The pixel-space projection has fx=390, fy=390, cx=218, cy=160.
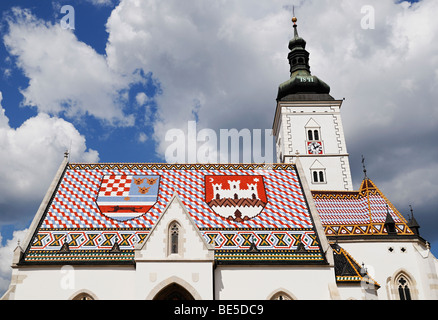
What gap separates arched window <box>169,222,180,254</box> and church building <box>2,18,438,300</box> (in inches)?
1.8

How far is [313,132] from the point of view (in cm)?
3806

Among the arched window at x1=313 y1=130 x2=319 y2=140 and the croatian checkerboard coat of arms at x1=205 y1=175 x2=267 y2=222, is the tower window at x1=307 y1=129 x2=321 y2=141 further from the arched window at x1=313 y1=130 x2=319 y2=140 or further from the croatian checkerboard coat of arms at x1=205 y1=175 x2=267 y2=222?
the croatian checkerboard coat of arms at x1=205 y1=175 x2=267 y2=222

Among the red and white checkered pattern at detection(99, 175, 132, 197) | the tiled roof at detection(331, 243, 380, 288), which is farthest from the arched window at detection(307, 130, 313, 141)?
the red and white checkered pattern at detection(99, 175, 132, 197)

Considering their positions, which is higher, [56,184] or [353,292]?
[56,184]

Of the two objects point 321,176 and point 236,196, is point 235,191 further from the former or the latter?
point 321,176

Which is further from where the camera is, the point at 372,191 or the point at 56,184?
the point at 372,191

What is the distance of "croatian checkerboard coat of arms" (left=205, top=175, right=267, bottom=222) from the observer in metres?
20.4

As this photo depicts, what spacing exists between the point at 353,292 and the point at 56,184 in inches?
647

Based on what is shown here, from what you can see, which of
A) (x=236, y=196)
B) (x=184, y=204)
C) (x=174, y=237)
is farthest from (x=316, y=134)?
(x=174, y=237)

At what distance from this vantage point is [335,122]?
38.3 m

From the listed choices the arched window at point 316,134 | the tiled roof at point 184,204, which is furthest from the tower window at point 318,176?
the tiled roof at point 184,204

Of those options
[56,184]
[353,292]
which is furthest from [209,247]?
[56,184]

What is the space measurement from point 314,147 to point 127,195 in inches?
849
